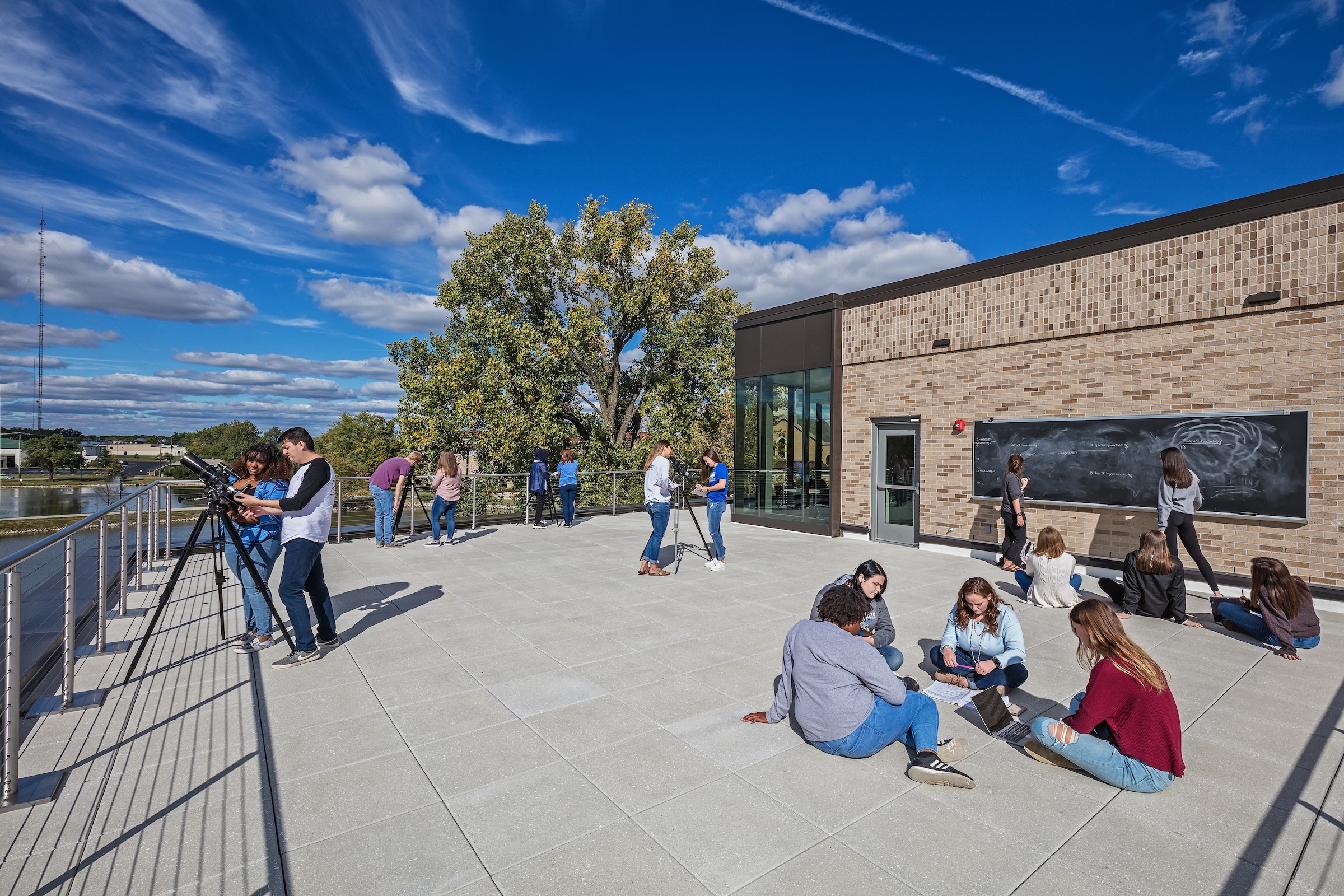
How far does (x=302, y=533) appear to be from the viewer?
15.6 ft

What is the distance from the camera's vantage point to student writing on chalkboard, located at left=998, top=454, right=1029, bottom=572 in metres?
8.57

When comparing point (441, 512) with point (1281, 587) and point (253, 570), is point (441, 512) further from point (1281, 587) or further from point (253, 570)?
point (1281, 587)

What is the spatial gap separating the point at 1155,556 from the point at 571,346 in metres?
19.9

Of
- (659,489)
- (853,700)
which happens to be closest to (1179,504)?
(659,489)

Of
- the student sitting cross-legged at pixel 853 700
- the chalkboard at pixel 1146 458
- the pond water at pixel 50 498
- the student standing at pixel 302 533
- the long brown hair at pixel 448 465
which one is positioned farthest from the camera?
the pond water at pixel 50 498

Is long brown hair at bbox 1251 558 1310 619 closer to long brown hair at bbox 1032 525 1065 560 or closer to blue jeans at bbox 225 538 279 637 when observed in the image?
long brown hair at bbox 1032 525 1065 560

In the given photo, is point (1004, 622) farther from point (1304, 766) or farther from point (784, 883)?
point (784, 883)

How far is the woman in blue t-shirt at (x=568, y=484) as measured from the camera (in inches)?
511

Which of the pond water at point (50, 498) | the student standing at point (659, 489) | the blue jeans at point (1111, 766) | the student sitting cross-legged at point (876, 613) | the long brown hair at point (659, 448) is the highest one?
the long brown hair at point (659, 448)

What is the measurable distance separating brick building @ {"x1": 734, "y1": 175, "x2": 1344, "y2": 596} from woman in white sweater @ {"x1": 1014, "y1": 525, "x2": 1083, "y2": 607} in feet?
6.97

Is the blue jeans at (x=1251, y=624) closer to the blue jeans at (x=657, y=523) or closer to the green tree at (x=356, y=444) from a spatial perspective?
the blue jeans at (x=657, y=523)

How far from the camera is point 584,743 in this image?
11.6ft

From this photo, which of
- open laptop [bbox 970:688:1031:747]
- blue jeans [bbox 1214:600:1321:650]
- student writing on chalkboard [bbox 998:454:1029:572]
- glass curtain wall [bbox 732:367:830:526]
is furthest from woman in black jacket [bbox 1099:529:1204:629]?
glass curtain wall [bbox 732:367:830:526]

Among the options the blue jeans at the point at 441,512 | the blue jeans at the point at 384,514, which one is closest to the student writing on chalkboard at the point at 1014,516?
the blue jeans at the point at 441,512
